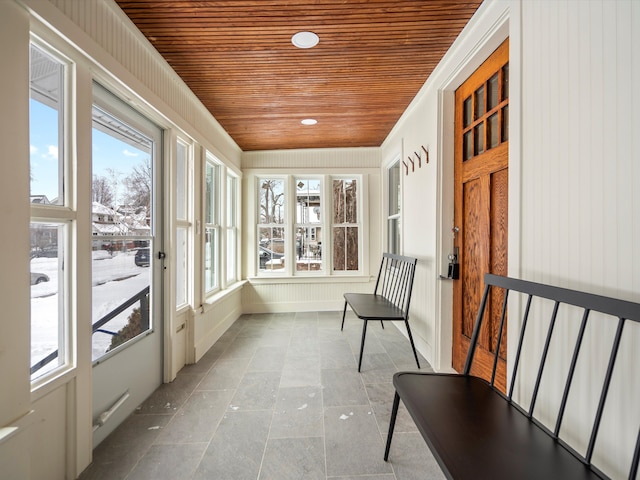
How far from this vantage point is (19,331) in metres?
1.14

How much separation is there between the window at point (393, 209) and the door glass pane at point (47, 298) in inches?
129

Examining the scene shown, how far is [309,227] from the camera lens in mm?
4457

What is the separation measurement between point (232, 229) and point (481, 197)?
3.18m

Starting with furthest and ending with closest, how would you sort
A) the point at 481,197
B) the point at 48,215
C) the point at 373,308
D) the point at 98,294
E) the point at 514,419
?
the point at 373,308
the point at 481,197
the point at 98,294
the point at 48,215
the point at 514,419

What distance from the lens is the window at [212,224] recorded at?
10.8 feet

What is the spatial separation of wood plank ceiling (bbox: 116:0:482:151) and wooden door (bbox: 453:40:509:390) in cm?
41

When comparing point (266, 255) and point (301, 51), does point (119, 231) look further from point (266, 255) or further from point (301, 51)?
point (266, 255)

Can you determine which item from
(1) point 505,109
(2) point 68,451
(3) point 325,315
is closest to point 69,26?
(2) point 68,451

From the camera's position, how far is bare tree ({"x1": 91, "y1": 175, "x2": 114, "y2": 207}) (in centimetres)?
168

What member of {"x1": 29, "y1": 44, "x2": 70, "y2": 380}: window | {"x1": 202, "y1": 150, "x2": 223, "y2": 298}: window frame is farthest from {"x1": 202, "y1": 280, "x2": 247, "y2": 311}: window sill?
{"x1": 29, "y1": 44, "x2": 70, "y2": 380}: window

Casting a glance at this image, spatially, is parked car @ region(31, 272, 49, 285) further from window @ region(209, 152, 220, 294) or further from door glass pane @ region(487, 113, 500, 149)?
door glass pane @ region(487, 113, 500, 149)

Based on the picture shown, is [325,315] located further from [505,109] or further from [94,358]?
[505,109]

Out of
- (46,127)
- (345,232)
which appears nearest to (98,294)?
(46,127)

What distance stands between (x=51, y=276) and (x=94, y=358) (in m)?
0.55
